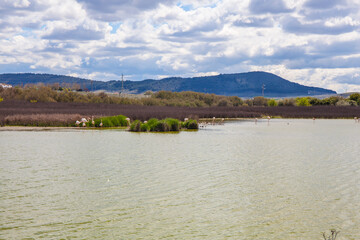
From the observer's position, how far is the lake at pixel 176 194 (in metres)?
8.04

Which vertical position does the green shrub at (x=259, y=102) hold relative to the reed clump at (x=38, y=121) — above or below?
above

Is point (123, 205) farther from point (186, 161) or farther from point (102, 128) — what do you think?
point (102, 128)

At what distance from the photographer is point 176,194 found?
1054cm

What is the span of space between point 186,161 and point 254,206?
6.13 m

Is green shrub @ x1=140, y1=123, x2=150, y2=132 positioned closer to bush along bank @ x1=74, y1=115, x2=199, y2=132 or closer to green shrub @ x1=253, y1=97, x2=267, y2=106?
bush along bank @ x1=74, y1=115, x2=199, y2=132

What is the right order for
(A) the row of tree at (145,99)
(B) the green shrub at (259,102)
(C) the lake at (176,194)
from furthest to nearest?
(B) the green shrub at (259,102), (A) the row of tree at (145,99), (C) the lake at (176,194)

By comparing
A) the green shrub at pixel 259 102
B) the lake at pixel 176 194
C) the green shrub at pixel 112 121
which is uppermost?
the green shrub at pixel 259 102

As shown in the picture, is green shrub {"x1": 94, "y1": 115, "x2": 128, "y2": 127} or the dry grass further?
green shrub {"x1": 94, "y1": 115, "x2": 128, "y2": 127}

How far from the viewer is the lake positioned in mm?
8039

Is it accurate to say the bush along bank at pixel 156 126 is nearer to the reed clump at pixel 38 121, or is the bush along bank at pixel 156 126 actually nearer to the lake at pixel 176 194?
the reed clump at pixel 38 121

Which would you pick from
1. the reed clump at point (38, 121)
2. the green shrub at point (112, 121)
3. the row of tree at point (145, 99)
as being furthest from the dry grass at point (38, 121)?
the row of tree at point (145, 99)

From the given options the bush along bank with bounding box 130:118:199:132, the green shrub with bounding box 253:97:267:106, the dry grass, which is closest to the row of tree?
the green shrub with bounding box 253:97:267:106

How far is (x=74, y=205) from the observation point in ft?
31.0

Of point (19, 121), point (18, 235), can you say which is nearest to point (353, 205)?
point (18, 235)
